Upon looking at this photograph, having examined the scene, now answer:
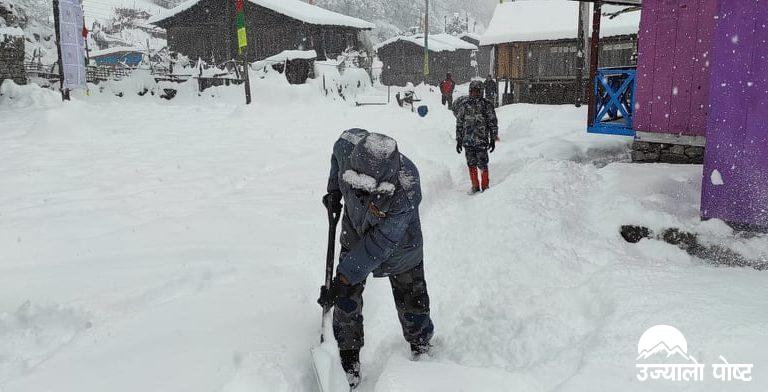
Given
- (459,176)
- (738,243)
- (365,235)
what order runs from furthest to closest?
1. (459,176)
2. (738,243)
3. (365,235)

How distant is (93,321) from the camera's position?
369 cm

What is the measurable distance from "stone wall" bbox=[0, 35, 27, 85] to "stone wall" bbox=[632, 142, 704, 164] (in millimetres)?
17774

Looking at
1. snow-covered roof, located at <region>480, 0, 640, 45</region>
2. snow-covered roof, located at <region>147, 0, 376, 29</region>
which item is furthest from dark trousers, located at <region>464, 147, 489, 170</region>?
snow-covered roof, located at <region>147, 0, 376, 29</region>

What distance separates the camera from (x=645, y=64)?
785cm

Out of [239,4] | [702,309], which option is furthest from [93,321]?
[239,4]

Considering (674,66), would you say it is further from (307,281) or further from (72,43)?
(72,43)

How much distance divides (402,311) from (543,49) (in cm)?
2197

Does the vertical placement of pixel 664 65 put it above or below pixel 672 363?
above

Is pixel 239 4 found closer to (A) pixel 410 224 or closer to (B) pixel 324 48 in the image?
(B) pixel 324 48

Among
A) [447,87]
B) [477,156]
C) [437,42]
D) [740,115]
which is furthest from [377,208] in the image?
[437,42]

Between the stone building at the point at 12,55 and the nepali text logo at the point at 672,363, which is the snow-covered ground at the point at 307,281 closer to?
the nepali text logo at the point at 672,363

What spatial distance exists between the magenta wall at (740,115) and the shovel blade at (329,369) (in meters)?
4.06

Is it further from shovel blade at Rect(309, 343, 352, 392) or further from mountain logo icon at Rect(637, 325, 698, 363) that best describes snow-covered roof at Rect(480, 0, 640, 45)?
shovel blade at Rect(309, 343, 352, 392)

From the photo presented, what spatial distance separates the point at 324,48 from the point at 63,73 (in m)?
18.1
